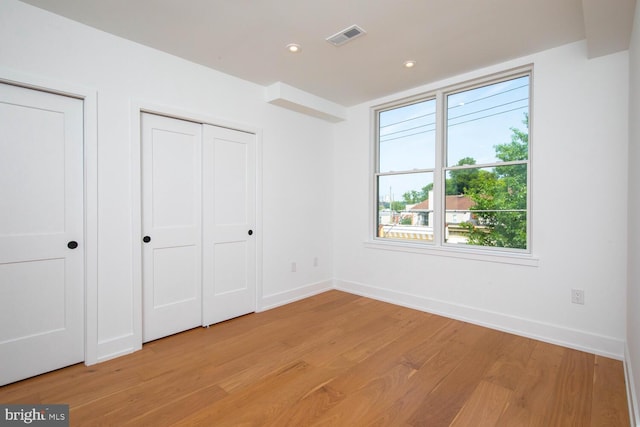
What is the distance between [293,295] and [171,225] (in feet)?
5.96

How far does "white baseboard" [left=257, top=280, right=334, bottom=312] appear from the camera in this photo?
3721mm

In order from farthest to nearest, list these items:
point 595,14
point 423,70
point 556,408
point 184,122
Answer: point 423,70, point 184,122, point 595,14, point 556,408

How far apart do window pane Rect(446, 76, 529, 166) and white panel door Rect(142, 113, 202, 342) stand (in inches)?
113

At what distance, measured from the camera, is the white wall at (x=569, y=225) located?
8.26ft

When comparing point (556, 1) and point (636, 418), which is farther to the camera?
point (556, 1)

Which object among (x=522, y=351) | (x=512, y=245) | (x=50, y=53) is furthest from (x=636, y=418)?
(x=50, y=53)

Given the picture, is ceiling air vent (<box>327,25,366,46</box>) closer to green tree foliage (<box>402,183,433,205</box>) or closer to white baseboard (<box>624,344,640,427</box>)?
green tree foliage (<box>402,183,433,205</box>)

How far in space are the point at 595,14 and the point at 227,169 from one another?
328cm

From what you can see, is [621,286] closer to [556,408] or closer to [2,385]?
[556,408]

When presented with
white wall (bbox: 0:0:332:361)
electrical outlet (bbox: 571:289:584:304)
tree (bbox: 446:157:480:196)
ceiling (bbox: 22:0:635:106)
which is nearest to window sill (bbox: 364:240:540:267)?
electrical outlet (bbox: 571:289:584:304)

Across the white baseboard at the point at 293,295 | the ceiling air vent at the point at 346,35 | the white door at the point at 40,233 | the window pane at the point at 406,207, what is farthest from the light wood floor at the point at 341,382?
the ceiling air vent at the point at 346,35

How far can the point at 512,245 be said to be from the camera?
3.16 metres

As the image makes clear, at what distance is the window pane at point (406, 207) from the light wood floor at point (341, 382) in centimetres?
129

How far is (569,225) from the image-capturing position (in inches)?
107
